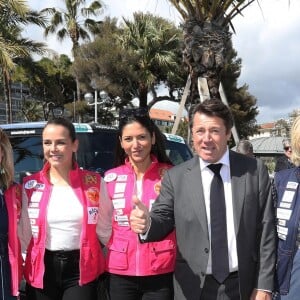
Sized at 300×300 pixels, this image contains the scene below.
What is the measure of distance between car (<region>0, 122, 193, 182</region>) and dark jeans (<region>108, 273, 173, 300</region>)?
2206 mm

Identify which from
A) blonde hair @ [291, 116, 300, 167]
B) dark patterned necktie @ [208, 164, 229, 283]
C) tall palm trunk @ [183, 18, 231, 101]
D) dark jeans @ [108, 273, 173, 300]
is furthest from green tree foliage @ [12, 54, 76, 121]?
dark patterned necktie @ [208, 164, 229, 283]

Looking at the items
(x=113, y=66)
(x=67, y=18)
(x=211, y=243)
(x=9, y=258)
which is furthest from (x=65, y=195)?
(x=67, y=18)

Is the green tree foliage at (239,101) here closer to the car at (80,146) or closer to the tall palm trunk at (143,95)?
the tall palm trunk at (143,95)

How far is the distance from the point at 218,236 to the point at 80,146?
2975mm

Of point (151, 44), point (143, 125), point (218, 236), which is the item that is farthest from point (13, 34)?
point (218, 236)

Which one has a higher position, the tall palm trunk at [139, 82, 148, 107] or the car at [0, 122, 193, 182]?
the tall palm trunk at [139, 82, 148, 107]

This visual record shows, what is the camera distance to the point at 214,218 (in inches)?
99.7

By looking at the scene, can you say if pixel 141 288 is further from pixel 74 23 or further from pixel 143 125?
pixel 74 23

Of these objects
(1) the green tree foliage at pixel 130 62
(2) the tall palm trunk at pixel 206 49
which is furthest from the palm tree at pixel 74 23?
(2) the tall palm trunk at pixel 206 49

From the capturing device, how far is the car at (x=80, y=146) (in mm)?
5207

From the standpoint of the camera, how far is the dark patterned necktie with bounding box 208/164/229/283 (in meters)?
2.50

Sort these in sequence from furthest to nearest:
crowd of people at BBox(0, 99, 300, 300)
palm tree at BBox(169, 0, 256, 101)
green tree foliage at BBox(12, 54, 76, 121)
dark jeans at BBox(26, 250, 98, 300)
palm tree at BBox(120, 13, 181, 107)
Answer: green tree foliage at BBox(12, 54, 76, 121)
palm tree at BBox(120, 13, 181, 107)
palm tree at BBox(169, 0, 256, 101)
dark jeans at BBox(26, 250, 98, 300)
crowd of people at BBox(0, 99, 300, 300)

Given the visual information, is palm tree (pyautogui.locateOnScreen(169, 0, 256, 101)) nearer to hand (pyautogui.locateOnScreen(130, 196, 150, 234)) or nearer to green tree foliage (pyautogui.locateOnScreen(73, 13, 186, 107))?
hand (pyautogui.locateOnScreen(130, 196, 150, 234))

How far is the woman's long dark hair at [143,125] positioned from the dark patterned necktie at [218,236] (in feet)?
2.84
